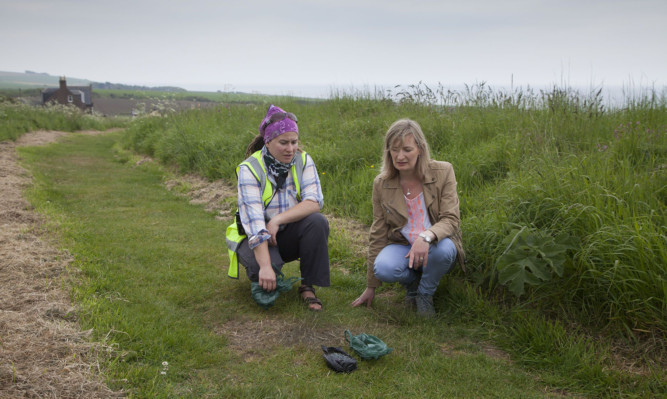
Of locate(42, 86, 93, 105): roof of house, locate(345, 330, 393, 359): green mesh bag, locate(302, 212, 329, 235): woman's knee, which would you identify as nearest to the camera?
locate(345, 330, 393, 359): green mesh bag

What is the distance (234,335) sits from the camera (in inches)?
136

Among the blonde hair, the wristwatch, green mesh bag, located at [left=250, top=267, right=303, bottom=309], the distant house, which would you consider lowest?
green mesh bag, located at [left=250, top=267, right=303, bottom=309]

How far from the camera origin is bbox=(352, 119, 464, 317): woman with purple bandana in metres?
3.60

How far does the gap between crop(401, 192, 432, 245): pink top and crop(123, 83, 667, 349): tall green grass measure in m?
0.56

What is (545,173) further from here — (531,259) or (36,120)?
(36,120)

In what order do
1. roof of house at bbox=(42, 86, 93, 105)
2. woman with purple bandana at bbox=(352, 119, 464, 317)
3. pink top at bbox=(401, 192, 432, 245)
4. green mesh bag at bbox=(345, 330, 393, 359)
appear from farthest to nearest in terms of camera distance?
roof of house at bbox=(42, 86, 93, 105)
pink top at bbox=(401, 192, 432, 245)
woman with purple bandana at bbox=(352, 119, 464, 317)
green mesh bag at bbox=(345, 330, 393, 359)

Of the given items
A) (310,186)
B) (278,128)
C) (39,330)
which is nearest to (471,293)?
(310,186)

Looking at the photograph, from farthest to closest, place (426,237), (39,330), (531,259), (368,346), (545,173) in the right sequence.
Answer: (545,173) → (426,237) → (531,259) → (368,346) → (39,330)

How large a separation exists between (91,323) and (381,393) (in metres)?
1.96

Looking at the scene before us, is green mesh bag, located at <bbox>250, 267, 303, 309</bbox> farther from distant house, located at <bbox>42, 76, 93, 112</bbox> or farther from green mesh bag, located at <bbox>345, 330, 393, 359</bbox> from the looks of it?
distant house, located at <bbox>42, 76, 93, 112</bbox>

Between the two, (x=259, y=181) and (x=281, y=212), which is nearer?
(x=259, y=181)

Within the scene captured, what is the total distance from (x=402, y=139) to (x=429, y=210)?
23.9 inches

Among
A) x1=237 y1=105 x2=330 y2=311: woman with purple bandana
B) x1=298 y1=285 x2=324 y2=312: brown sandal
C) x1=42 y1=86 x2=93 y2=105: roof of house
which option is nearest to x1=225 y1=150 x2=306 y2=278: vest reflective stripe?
x1=237 y1=105 x2=330 y2=311: woman with purple bandana

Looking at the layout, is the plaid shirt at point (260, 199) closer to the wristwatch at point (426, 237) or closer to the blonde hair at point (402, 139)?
the blonde hair at point (402, 139)
